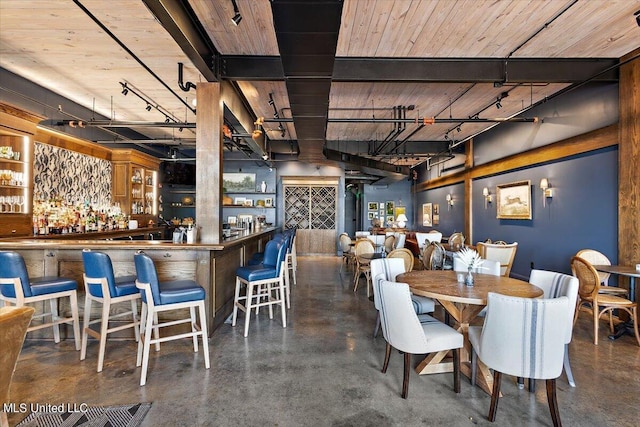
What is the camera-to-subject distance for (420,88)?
5344mm

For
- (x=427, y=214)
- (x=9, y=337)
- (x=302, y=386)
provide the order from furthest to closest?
1. (x=427, y=214)
2. (x=302, y=386)
3. (x=9, y=337)

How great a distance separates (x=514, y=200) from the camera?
22.7 ft

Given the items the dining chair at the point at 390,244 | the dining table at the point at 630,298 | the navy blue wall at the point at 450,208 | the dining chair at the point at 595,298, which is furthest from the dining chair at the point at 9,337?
the navy blue wall at the point at 450,208

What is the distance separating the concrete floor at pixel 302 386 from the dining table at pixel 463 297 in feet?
0.39

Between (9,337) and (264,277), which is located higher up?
(9,337)

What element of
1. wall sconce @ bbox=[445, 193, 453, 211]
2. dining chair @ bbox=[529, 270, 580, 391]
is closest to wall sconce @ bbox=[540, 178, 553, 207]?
dining chair @ bbox=[529, 270, 580, 391]

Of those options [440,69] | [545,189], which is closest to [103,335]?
[440,69]

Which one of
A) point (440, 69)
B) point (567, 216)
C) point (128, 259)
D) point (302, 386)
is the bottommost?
point (302, 386)

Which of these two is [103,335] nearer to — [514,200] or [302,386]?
[302,386]

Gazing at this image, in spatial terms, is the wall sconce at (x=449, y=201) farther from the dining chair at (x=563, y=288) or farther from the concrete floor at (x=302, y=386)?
the dining chair at (x=563, y=288)

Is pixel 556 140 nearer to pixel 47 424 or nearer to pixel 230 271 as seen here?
pixel 230 271

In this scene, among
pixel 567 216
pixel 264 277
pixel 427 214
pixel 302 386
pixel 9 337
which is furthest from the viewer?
pixel 427 214

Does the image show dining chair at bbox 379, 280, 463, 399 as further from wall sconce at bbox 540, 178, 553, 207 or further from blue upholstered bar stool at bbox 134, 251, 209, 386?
wall sconce at bbox 540, 178, 553, 207

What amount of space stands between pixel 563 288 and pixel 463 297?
3.28 feet
